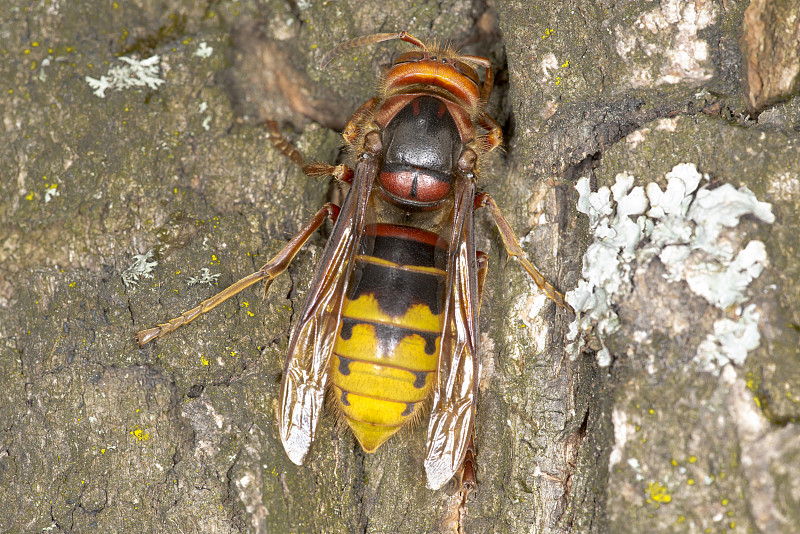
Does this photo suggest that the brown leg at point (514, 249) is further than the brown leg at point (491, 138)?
No

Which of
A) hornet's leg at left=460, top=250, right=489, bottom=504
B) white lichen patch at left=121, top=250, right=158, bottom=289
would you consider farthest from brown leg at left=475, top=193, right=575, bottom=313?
white lichen patch at left=121, top=250, right=158, bottom=289

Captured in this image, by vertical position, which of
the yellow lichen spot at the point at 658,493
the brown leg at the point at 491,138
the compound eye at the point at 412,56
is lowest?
the yellow lichen spot at the point at 658,493

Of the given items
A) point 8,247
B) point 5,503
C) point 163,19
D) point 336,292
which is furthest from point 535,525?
point 163,19

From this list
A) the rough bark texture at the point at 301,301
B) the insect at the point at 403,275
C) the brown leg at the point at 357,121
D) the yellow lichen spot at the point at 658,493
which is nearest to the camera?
the yellow lichen spot at the point at 658,493

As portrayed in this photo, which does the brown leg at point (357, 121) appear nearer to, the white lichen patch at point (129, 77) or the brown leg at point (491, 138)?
the brown leg at point (491, 138)

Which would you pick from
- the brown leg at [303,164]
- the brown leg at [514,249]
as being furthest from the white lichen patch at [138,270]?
the brown leg at [514,249]

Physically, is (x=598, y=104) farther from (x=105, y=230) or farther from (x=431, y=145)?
(x=105, y=230)

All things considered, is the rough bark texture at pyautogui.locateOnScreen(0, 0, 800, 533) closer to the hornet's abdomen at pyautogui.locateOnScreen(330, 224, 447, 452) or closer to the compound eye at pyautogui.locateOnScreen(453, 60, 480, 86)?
the hornet's abdomen at pyautogui.locateOnScreen(330, 224, 447, 452)

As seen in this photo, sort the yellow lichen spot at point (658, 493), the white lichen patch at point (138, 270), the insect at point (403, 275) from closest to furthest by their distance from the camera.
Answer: the yellow lichen spot at point (658, 493)
the insect at point (403, 275)
the white lichen patch at point (138, 270)
